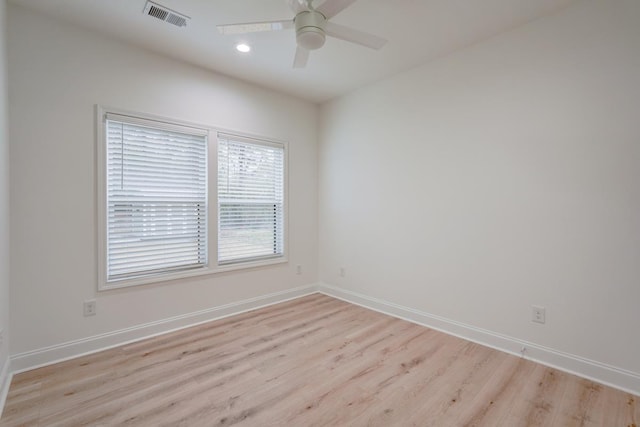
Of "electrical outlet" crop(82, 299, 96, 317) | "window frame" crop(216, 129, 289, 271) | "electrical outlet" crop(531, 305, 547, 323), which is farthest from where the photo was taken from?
"window frame" crop(216, 129, 289, 271)

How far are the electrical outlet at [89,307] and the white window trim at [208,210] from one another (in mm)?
128

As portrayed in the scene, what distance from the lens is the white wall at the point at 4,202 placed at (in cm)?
200

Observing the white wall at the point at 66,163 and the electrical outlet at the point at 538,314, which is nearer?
the white wall at the point at 66,163

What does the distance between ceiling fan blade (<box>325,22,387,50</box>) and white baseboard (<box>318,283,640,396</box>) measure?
8.50ft

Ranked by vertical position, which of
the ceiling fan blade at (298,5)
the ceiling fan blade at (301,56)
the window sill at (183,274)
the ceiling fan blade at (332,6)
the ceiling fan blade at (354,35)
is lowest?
the window sill at (183,274)

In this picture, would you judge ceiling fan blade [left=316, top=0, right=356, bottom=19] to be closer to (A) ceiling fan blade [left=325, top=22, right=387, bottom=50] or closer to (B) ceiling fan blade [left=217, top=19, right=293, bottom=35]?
(A) ceiling fan blade [left=325, top=22, right=387, bottom=50]

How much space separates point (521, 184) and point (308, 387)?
2.33m

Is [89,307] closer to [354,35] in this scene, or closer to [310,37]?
[310,37]

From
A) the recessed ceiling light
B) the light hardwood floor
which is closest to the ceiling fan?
the recessed ceiling light

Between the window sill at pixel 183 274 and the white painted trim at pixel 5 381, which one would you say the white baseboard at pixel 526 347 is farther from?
the white painted trim at pixel 5 381

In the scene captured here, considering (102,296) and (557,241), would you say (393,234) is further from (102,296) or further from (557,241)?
(102,296)

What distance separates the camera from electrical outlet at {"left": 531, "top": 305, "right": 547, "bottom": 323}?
2422 mm

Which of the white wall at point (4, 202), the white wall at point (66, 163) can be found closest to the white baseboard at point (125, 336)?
Answer: the white wall at point (66, 163)

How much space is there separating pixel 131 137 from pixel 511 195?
3456 mm
